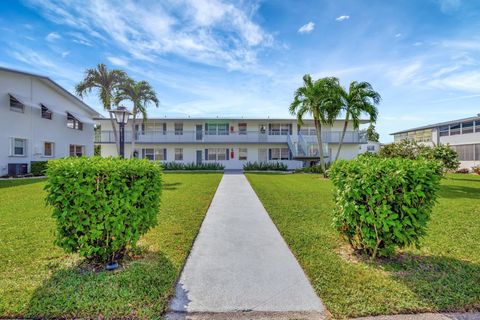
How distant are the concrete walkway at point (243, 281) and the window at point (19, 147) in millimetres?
19071

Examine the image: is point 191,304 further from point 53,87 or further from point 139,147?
point 139,147

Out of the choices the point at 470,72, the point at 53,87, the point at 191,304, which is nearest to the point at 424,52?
the point at 470,72

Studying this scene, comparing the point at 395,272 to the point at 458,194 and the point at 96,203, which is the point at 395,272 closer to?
the point at 96,203

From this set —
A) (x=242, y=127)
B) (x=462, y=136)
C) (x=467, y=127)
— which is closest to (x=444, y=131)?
(x=462, y=136)

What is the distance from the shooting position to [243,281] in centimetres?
349

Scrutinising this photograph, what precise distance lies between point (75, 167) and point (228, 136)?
82.9ft

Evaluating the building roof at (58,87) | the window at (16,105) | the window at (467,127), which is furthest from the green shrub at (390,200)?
the window at (467,127)

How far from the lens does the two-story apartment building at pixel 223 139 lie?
28.5 m

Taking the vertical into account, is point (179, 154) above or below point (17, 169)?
above

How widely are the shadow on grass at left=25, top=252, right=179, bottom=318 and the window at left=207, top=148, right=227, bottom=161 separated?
2591 cm

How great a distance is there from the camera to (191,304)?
115 inches

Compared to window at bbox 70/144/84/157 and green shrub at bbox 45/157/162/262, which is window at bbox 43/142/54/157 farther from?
green shrub at bbox 45/157/162/262

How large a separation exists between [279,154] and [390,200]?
1042 inches

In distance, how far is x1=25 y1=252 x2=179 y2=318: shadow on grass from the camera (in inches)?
107
